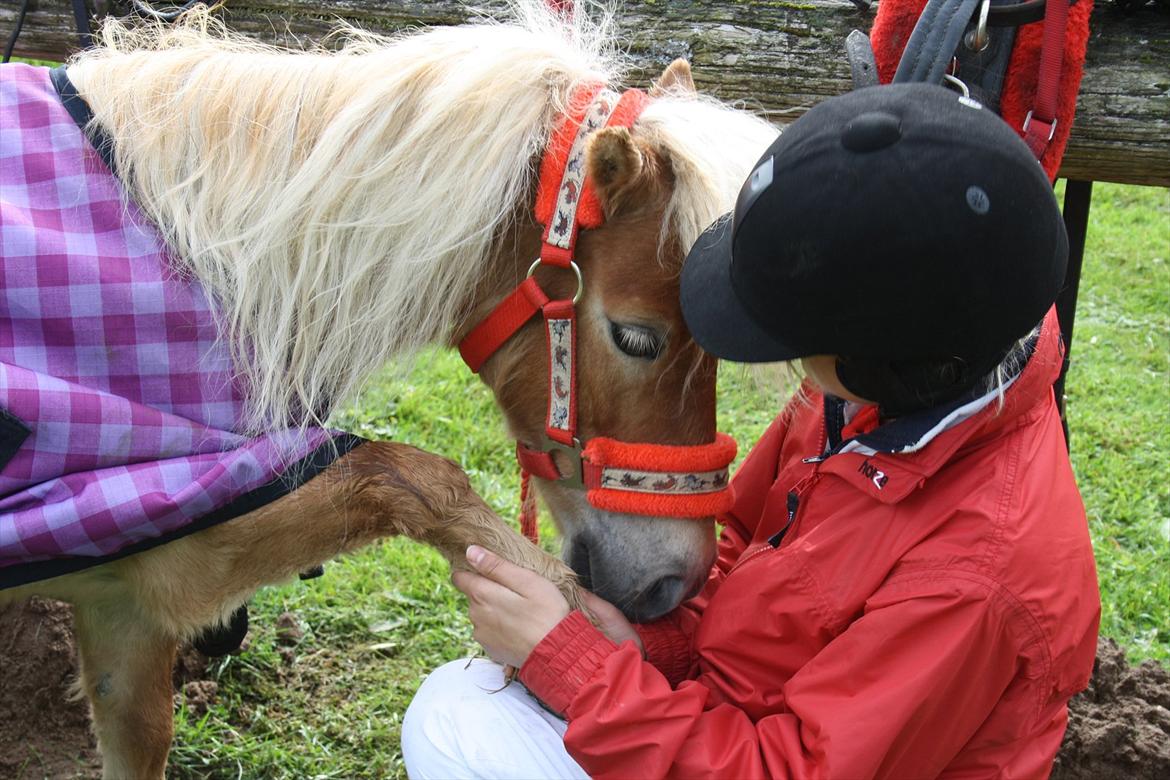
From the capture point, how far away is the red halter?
193cm

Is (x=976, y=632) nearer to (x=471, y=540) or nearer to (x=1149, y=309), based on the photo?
(x=471, y=540)

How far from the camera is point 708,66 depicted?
2727mm

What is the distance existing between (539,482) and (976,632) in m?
0.99

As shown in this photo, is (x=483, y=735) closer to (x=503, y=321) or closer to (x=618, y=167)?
(x=503, y=321)

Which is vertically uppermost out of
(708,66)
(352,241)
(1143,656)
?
(708,66)

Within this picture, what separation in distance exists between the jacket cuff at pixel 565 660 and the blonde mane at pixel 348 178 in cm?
67

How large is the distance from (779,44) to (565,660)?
1763mm

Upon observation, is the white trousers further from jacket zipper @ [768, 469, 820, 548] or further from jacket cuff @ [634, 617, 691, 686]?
jacket zipper @ [768, 469, 820, 548]

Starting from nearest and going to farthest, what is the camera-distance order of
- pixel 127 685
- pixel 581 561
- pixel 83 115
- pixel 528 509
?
pixel 83 115
pixel 581 561
pixel 528 509
pixel 127 685

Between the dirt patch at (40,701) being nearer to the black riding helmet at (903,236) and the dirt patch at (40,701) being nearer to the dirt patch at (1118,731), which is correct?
the black riding helmet at (903,236)

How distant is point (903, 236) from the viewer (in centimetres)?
136

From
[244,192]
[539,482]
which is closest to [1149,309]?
[539,482]

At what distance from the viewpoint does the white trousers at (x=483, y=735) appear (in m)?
1.91

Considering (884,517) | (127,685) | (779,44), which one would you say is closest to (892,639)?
(884,517)
